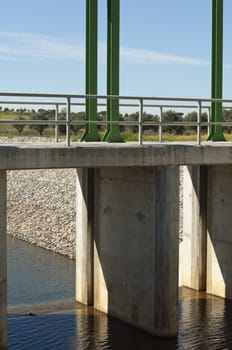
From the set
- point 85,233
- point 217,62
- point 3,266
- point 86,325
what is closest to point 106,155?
point 3,266

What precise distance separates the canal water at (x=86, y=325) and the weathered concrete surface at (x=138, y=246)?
0.43 metres

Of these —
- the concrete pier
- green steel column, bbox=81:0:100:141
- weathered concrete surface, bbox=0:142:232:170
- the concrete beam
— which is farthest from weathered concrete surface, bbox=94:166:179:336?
green steel column, bbox=81:0:100:141

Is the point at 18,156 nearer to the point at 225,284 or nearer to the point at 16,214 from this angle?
the point at 225,284

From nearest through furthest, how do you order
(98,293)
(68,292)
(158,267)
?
(158,267) < (98,293) < (68,292)

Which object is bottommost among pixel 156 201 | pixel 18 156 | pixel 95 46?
pixel 156 201

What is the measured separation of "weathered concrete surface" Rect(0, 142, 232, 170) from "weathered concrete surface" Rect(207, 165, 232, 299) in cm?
269

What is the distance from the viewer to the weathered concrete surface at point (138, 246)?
46.3 feet

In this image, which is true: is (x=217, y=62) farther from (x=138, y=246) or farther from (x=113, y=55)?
(x=138, y=246)

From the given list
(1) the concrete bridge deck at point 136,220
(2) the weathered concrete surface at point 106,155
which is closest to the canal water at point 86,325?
(1) the concrete bridge deck at point 136,220

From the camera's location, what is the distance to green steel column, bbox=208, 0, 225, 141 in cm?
1691

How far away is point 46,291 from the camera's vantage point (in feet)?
66.0

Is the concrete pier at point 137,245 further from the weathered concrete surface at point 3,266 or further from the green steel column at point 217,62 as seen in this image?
the weathered concrete surface at point 3,266

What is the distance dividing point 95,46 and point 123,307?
21.2 ft

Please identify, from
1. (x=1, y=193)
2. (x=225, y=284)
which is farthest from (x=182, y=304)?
(x=1, y=193)
